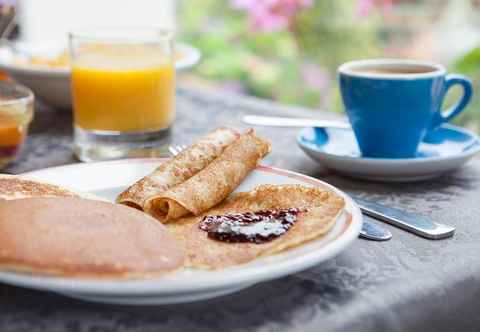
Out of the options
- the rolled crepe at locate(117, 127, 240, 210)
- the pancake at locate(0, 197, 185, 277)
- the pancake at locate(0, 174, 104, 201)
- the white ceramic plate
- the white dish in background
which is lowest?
the white dish in background

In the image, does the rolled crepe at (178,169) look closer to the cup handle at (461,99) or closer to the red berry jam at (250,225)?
the red berry jam at (250,225)

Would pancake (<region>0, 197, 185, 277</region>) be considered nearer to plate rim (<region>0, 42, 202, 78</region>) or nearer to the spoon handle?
the spoon handle

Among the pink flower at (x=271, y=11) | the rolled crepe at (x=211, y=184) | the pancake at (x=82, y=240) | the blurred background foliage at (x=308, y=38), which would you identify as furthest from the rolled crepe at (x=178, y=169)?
the pink flower at (x=271, y=11)

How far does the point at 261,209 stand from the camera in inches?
38.1

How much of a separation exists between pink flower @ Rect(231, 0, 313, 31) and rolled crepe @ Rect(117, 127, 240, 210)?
2621 millimetres

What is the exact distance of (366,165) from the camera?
3.93 ft

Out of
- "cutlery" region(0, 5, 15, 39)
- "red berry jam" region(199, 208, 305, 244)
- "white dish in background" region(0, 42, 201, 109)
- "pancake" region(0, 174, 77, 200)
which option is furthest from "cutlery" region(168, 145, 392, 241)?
"cutlery" region(0, 5, 15, 39)

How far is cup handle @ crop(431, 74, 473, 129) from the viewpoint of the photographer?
4.42 feet

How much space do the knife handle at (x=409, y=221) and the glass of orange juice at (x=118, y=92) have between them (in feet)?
1.58

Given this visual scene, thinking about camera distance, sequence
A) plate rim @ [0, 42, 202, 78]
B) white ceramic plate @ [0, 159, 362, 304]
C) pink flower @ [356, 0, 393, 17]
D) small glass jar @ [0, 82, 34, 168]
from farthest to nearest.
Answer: pink flower @ [356, 0, 393, 17] → plate rim @ [0, 42, 202, 78] → small glass jar @ [0, 82, 34, 168] → white ceramic plate @ [0, 159, 362, 304]

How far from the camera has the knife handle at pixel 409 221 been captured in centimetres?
98

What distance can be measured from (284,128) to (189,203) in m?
0.67

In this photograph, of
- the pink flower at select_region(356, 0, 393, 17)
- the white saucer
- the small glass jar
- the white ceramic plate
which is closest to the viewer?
the white ceramic plate

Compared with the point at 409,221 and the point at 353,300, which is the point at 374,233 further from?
the point at 353,300
